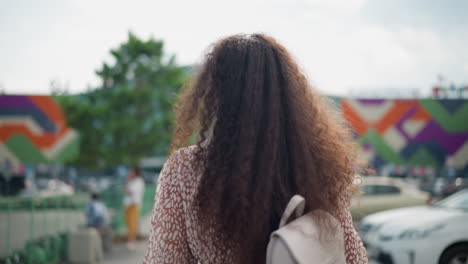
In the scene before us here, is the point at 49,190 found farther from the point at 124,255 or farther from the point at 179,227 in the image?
the point at 179,227

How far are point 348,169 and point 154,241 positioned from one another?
64 centimetres

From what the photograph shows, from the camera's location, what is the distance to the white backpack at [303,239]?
1.32 metres

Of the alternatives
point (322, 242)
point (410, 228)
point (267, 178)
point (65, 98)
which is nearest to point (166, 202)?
point (267, 178)

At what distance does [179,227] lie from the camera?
1.50 meters

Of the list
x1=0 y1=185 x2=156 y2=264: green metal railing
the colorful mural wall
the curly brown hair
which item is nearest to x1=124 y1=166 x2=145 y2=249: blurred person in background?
x1=0 y1=185 x2=156 y2=264: green metal railing

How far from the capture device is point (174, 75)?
17.5 meters

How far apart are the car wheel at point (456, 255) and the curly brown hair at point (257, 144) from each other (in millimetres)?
5460

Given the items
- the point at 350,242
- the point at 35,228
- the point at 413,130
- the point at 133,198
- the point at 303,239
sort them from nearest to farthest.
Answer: the point at 303,239
the point at 350,242
the point at 35,228
the point at 133,198
the point at 413,130

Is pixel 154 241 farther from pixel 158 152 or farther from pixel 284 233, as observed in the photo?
pixel 158 152

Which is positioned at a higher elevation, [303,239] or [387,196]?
[303,239]

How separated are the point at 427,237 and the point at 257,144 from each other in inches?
228

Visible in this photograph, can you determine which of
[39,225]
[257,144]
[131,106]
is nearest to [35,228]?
[39,225]

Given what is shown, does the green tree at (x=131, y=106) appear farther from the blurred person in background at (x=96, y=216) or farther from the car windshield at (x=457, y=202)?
the car windshield at (x=457, y=202)

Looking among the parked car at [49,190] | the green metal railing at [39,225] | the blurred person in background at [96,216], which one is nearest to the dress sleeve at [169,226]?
the green metal railing at [39,225]
